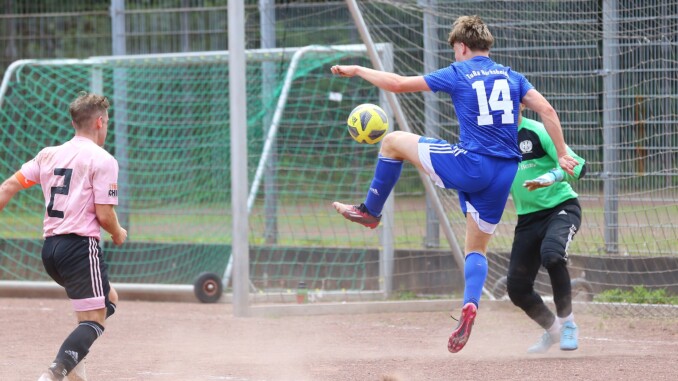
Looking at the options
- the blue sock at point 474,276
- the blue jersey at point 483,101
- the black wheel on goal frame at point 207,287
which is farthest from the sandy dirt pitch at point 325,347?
the blue jersey at point 483,101

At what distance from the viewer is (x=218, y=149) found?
1315 cm

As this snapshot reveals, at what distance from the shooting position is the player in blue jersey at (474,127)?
6777 millimetres

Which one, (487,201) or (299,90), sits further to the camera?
(299,90)

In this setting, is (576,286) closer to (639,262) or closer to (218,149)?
(639,262)

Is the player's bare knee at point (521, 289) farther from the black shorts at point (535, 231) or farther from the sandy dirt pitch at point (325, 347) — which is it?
the sandy dirt pitch at point (325, 347)

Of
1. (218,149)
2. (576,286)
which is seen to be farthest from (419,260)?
(218,149)

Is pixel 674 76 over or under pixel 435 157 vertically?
over

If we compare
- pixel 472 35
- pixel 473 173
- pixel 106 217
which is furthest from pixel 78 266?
pixel 472 35

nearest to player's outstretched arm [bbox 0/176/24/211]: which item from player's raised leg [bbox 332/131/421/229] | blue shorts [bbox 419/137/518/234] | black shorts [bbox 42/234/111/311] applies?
black shorts [bbox 42/234/111/311]

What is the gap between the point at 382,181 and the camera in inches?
282

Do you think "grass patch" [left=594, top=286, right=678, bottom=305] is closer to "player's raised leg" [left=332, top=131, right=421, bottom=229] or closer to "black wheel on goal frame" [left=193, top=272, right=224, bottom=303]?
"player's raised leg" [left=332, top=131, right=421, bottom=229]

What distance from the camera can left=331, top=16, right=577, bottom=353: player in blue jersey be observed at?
678cm

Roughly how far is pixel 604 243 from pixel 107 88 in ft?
22.7

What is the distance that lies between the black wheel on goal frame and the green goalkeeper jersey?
4.59 m
